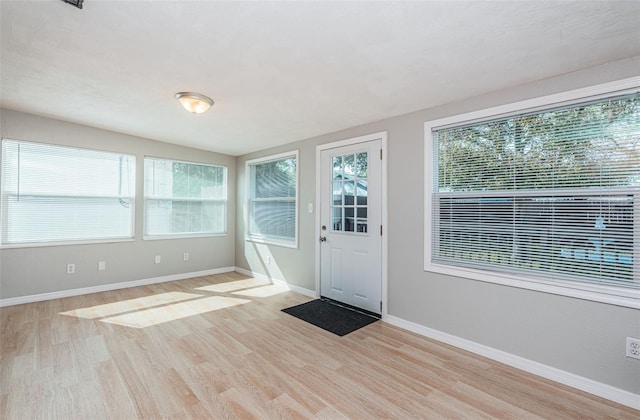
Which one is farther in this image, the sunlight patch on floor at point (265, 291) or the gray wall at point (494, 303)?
the sunlight patch on floor at point (265, 291)

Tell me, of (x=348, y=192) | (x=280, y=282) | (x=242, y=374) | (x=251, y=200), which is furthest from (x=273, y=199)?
(x=242, y=374)

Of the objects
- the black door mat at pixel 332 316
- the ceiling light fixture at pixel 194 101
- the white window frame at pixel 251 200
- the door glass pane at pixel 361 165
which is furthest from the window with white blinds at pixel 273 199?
the ceiling light fixture at pixel 194 101

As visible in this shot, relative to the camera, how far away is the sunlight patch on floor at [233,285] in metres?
4.52

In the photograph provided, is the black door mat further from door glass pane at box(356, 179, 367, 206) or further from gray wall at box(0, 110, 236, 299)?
gray wall at box(0, 110, 236, 299)

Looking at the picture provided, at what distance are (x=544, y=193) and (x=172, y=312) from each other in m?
4.07

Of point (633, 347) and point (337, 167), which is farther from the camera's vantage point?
point (337, 167)

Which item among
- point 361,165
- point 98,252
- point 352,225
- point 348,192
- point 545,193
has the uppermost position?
point 361,165

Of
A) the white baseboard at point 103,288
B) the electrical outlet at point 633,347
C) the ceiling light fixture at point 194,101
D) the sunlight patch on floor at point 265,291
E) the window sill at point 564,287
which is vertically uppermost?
the ceiling light fixture at point 194,101

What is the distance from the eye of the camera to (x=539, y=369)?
2.33m

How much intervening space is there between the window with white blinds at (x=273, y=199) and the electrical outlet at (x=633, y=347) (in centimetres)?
366

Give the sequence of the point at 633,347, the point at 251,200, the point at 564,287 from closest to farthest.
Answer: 1. the point at 633,347
2. the point at 564,287
3. the point at 251,200

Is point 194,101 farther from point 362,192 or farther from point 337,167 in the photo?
point 362,192

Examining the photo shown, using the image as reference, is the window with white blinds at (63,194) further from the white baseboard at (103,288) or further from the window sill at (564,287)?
the window sill at (564,287)

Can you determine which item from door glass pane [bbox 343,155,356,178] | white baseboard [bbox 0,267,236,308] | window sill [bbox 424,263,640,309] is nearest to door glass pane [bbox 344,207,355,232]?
door glass pane [bbox 343,155,356,178]
